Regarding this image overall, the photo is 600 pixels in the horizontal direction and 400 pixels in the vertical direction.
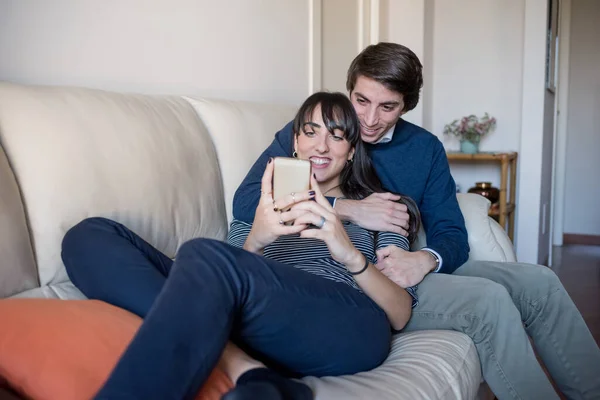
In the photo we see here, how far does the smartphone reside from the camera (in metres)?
1.09

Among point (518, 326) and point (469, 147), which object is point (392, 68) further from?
point (469, 147)

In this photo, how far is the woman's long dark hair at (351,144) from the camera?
1369mm

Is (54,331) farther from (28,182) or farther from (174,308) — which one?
(28,182)

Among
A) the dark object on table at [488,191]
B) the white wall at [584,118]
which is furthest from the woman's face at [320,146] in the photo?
the white wall at [584,118]

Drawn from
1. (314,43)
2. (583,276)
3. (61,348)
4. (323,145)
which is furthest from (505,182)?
(61,348)

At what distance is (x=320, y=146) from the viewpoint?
4.48 ft

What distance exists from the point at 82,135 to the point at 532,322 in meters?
1.16

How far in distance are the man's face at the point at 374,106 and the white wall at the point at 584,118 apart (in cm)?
386

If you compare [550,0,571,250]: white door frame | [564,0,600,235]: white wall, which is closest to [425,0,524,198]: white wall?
[550,0,571,250]: white door frame

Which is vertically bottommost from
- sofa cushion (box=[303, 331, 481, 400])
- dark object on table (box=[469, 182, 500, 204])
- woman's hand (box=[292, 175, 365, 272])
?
dark object on table (box=[469, 182, 500, 204])

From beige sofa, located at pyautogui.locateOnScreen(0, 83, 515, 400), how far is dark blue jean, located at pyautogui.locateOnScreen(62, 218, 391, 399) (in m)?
0.06

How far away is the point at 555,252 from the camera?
450 cm

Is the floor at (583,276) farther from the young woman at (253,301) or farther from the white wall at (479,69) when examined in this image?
A: the young woman at (253,301)

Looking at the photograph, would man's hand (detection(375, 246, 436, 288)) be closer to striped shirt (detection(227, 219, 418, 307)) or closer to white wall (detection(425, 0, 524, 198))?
striped shirt (detection(227, 219, 418, 307))
